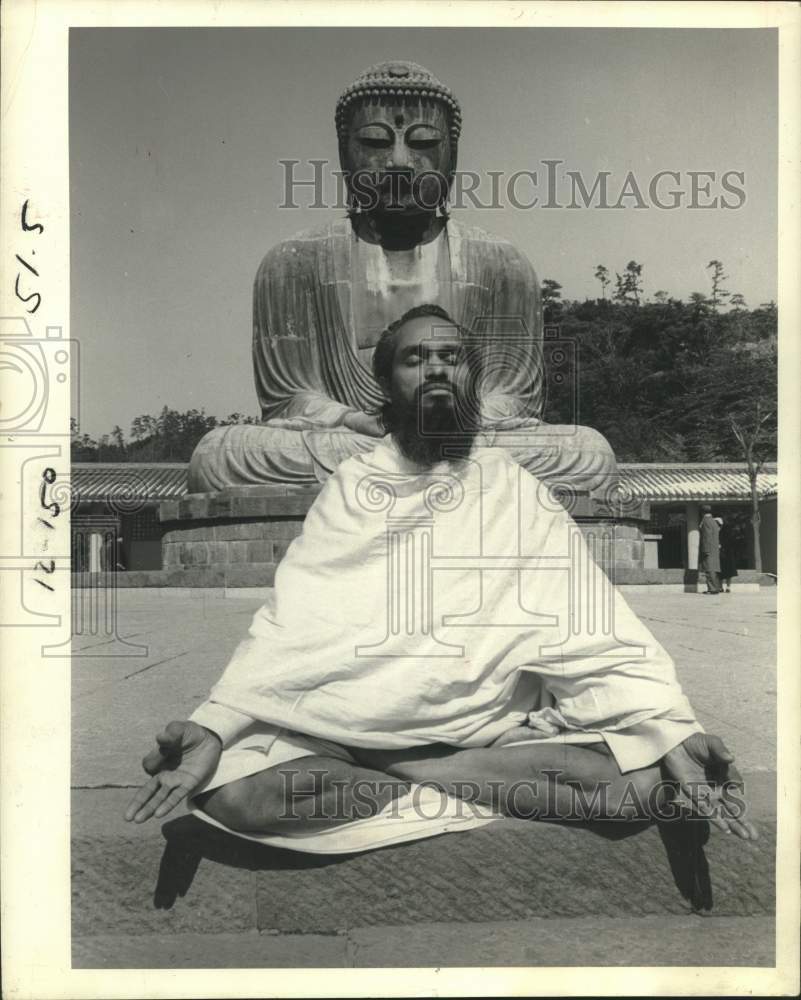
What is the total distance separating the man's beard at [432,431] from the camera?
11.2 feet

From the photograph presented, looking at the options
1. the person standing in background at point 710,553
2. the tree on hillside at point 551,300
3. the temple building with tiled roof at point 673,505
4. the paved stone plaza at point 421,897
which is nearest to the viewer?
the paved stone plaza at point 421,897

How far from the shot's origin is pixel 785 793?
10.4ft

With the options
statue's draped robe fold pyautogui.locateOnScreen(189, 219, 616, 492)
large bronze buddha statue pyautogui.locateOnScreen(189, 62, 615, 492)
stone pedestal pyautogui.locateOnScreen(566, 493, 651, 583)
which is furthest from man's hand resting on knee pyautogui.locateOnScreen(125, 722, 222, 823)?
stone pedestal pyautogui.locateOnScreen(566, 493, 651, 583)

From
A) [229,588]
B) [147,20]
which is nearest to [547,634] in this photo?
[147,20]

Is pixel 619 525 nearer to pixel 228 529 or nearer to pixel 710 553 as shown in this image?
pixel 710 553

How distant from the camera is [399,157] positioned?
651cm

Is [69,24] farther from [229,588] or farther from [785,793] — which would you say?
[229,588]

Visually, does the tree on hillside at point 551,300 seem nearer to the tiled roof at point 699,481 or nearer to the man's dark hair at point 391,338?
the man's dark hair at point 391,338

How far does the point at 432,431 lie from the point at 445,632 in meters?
0.68

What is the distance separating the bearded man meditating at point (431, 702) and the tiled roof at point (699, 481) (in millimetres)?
11523

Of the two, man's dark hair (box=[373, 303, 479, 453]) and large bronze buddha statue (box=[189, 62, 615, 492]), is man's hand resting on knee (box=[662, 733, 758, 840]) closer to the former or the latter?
man's dark hair (box=[373, 303, 479, 453])

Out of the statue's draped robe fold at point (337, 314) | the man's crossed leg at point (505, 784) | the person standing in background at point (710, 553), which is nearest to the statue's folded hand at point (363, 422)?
the statue's draped robe fold at point (337, 314)

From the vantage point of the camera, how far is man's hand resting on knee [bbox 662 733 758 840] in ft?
9.82

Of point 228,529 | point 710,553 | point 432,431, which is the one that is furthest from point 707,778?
point 710,553
